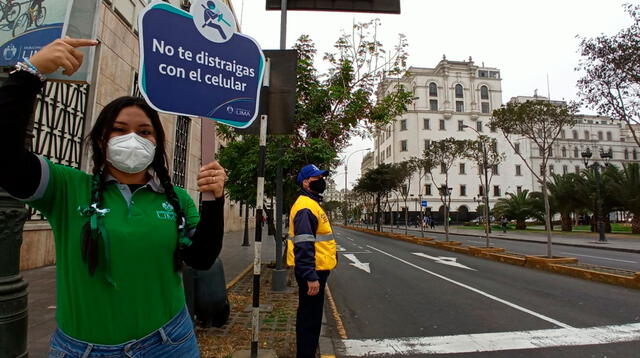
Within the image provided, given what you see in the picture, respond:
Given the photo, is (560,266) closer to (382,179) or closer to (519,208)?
(382,179)

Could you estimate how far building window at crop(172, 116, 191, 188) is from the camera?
17.3 meters

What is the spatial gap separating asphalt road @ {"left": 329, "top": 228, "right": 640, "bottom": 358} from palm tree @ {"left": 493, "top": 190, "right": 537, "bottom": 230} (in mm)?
30082

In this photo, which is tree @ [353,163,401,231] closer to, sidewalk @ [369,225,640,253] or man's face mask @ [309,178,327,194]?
sidewalk @ [369,225,640,253]

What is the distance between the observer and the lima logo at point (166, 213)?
5.16ft

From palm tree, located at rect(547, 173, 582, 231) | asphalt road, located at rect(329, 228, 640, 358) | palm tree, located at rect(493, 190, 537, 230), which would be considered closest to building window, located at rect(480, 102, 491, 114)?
palm tree, located at rect(493, 190, 537, 230)

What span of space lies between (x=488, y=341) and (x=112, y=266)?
492 centimetres

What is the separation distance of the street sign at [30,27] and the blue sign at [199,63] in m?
1.52

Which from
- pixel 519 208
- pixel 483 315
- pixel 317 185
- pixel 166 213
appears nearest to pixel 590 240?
pixel 519 208

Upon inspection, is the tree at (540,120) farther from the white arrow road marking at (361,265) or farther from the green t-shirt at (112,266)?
the green t-shirt at (112,266)

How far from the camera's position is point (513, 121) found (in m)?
13.4

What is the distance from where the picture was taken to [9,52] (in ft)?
9.74

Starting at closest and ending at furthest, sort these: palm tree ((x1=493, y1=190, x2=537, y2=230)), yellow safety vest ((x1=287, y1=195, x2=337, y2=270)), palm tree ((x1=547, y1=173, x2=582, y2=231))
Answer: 1. yellow safety vest ((x1=287, y1=195, x2=337, y2=270))
2. palm tree ((x1=547, y1=173, x2=582, y2=231))
3. palm tree ((x1=493, y1=190, x2=537, y2=230))

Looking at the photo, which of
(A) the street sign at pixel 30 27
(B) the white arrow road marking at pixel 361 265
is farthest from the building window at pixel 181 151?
(A) the street sign at pixel 30 27

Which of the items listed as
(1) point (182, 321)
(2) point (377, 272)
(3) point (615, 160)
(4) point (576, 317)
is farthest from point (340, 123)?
(3) point (615, 160)
